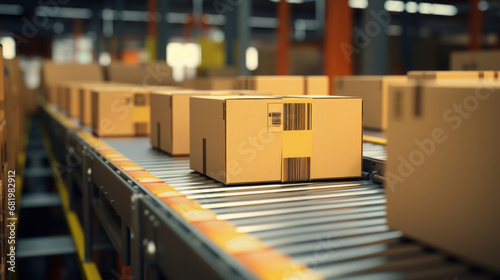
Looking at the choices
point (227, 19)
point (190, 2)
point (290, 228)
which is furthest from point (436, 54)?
point (190, 2)

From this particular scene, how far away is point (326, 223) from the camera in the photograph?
1627 mm

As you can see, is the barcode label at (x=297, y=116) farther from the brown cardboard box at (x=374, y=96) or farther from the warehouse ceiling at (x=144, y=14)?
the warehouse ceiling at (x=144, y=14)

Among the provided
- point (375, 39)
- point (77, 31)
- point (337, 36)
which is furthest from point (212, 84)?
point (77, 31)

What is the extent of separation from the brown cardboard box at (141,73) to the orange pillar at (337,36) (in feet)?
6.75

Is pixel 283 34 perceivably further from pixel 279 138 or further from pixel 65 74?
pixel 279 138

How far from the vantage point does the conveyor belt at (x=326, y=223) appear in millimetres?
1238

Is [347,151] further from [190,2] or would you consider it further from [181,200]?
[190,2]

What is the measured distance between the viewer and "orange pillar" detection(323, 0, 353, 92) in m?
6.71

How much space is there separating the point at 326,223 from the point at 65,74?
7.27 meters

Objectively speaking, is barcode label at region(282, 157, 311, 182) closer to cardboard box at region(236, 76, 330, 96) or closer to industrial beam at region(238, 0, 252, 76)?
cardboard box at region(236, 76, 330, 96)

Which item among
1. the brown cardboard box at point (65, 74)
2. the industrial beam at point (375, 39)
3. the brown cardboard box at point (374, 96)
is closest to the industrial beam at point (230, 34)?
the brown cardboard box at point (65, 74)

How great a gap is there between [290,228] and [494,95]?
666 mm

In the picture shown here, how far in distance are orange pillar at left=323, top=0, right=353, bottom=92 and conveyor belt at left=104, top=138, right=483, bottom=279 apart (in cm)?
438

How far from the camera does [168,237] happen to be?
1482 mm
